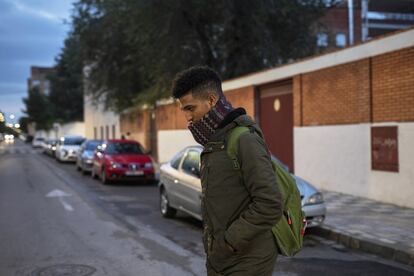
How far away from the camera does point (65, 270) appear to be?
22.4 ft

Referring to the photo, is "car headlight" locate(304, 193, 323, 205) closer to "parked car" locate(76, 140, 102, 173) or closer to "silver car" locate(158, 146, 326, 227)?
"silver car" locate(158, 146, 326, 227)

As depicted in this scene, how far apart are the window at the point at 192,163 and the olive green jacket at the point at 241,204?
7204 mm

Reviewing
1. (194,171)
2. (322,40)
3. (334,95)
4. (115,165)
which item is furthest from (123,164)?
(322,40)

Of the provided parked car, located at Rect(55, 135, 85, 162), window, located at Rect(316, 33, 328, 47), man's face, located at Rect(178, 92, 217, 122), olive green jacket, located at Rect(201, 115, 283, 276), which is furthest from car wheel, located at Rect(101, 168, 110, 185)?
olive green jacket, located at Rect(201, 115, 283, 276)

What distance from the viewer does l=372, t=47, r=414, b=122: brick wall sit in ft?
38.5

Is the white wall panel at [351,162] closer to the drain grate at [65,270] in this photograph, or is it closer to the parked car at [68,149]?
the drain grate at [65,270]

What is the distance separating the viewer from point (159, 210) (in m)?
12.6

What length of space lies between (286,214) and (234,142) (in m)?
0.48

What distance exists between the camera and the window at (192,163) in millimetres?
10234

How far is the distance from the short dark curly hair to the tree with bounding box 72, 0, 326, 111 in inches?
739

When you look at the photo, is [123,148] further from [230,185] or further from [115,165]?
[230,185]

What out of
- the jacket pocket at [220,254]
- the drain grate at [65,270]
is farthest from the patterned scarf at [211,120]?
the drain grate at [65,270]

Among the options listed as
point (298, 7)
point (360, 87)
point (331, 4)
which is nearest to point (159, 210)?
point (360, 87)

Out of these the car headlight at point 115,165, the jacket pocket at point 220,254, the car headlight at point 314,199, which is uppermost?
the jacket pocket at point 220,254
